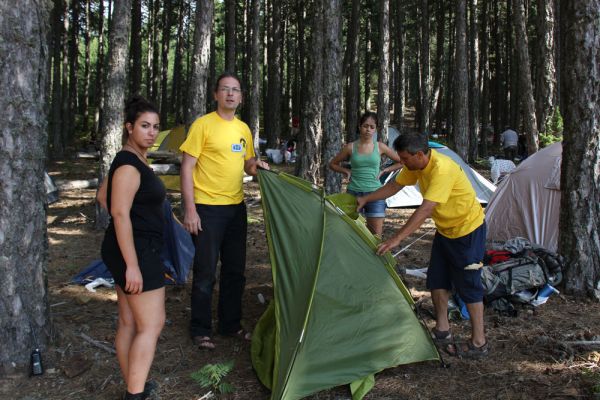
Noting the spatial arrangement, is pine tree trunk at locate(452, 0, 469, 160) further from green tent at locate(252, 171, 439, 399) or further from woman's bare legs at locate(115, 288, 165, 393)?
woman's bare legs at locate(115, 288, 165, 393)

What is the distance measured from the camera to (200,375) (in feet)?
12.1

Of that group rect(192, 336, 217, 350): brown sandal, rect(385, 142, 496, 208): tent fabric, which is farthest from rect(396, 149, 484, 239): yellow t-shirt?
rect(385, 142, 496, 208): tent fabric

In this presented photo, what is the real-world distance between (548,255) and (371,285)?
2.64 metres

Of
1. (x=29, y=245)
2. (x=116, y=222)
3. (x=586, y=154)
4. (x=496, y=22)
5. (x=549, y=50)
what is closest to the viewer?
(x=116, y=222)

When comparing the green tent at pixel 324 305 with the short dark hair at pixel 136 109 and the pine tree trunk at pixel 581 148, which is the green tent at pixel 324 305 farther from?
the pine tree trunk at pixel 581 148

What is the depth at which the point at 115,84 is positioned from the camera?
8047 mm

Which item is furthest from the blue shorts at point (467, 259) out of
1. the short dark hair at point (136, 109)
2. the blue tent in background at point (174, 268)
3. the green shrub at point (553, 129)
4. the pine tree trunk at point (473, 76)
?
the pine tree trunk at point (473, 76)

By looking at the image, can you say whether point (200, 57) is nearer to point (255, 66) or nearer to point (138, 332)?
point (138, 332)

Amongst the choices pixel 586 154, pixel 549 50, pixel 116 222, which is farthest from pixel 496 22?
pixel 116 222

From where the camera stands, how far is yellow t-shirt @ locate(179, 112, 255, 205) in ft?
A: 13.2

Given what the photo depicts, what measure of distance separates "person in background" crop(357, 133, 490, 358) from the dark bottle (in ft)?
8.32

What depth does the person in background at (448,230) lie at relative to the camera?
378 cm

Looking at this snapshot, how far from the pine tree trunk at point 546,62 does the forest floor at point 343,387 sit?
8508mm

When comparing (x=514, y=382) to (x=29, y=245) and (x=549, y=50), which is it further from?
(x=549, y=50)
